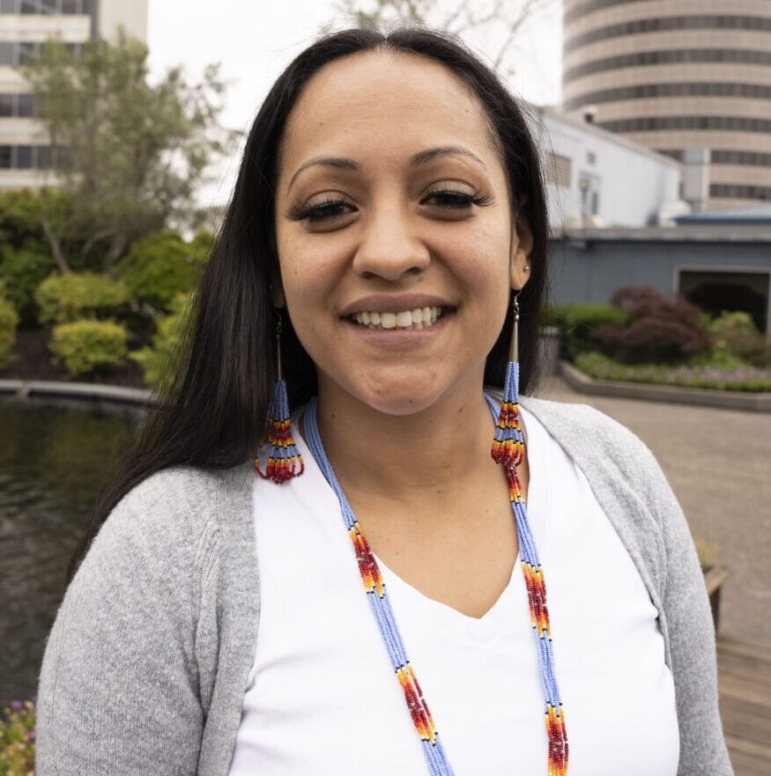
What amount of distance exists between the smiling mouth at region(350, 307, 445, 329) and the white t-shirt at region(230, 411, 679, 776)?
0.27 meters

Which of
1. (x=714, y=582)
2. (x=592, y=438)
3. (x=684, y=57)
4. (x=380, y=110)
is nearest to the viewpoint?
(x=380, y=110)

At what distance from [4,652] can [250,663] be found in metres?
5.20

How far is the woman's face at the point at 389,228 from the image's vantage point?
48.2 inches

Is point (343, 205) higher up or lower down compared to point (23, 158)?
lower down

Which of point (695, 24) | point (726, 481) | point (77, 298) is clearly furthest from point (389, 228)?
point (695, 24)

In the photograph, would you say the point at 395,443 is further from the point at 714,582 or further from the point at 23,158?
the point at 23,158

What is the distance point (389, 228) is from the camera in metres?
1.22

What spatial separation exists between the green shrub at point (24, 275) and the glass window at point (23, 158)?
21867mm

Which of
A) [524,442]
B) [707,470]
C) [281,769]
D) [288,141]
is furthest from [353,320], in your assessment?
[707,470]

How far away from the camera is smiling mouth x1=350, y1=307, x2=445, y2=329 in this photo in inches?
49.5

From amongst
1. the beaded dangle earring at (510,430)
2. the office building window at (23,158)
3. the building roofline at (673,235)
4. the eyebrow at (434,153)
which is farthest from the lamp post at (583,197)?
the office building window at (23,158)

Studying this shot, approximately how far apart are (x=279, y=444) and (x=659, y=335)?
16.2 m

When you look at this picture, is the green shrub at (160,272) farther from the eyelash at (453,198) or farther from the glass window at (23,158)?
the glass window at (23,158)

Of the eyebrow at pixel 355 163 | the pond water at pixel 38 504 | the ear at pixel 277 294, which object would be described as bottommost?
the pond water at pixel 38 504
